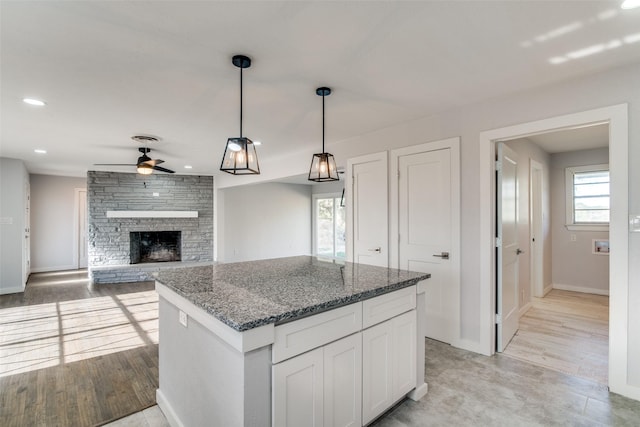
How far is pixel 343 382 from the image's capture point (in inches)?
68.1

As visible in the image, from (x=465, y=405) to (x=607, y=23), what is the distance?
254 cm

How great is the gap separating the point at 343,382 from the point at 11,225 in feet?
22.1

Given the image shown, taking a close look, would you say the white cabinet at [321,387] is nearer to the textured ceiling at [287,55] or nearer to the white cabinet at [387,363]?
the white cabinet at [387,363]

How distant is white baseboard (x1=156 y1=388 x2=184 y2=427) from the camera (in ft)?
6.51

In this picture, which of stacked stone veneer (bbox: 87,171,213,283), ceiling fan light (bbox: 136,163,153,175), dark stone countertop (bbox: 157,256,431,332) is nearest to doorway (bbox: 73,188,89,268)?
stacked stone veneer (bbox: 87,171,213,283)

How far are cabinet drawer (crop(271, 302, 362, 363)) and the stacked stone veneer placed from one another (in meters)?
5.68

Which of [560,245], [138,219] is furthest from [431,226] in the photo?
[138,219]

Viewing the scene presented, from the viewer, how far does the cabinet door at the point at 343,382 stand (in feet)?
5.42

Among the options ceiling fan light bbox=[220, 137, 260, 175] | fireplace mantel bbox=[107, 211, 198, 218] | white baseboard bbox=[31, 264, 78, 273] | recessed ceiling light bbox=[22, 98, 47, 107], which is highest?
recessed ceiling light bbox=[22, 98, 47, 107]

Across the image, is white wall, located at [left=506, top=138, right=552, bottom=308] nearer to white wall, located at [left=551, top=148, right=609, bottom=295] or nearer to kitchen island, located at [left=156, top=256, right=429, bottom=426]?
white wall, located at [left=551, top=148, right=609, bottom=295]

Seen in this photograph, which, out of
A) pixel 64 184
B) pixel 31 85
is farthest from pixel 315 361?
pixel 64 184

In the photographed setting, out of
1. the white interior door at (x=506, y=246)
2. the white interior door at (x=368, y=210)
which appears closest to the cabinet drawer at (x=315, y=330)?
the white interior door at (x=506, y=246)

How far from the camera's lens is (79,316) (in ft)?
14.1

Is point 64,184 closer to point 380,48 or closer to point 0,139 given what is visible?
point 0,139
